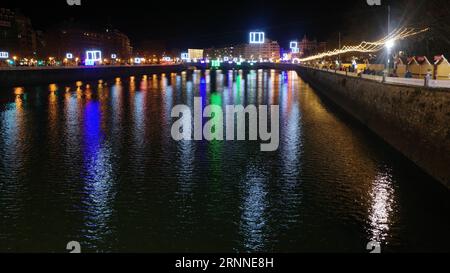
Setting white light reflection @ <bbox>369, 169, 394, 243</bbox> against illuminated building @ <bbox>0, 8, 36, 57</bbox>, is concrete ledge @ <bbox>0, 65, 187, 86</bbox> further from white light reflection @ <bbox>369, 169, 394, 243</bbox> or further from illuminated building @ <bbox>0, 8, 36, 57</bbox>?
white light reflection @ <bbox>369, 169, 394, 243</bbox>

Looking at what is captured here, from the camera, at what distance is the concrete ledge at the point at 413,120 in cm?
1686

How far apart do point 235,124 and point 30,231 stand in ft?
64.0

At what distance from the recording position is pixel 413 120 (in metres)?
20.2

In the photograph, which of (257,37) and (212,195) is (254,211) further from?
(257,37)

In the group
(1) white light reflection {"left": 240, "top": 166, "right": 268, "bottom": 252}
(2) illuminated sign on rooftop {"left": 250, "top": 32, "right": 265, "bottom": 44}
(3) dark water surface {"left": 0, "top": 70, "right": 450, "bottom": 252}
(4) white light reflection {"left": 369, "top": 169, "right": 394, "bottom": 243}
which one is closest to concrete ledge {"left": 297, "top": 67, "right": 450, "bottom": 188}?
(3) dark water surface {"left": 0, "top": 70, "right": 450, "bottom": 252}

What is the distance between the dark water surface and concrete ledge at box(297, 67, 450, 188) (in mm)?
643

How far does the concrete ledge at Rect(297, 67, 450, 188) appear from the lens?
664 inches

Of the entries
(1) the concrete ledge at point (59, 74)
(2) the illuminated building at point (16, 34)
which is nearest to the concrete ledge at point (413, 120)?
(1) the concrete ledge at point (59, 74)

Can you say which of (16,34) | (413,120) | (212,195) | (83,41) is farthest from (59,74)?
(83,41)

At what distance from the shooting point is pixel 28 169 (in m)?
19.1

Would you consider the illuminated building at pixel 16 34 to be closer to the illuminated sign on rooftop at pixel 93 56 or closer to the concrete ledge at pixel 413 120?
the illuminated sign on rooftop at pixel 93 56

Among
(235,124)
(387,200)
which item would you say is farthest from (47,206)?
(235,124)

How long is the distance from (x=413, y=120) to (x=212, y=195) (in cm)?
954
